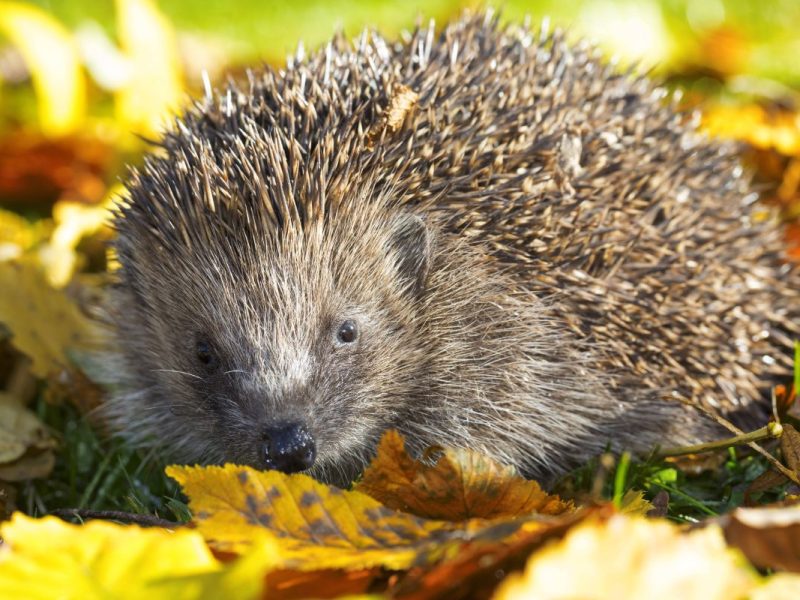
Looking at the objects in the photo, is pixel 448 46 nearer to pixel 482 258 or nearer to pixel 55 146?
pixel 482 258

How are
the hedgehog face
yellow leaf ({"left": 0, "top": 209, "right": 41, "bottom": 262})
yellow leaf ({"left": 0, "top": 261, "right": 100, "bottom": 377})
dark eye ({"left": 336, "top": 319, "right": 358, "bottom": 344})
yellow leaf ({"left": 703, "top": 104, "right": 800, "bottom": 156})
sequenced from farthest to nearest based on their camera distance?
yellow leaf ({"left": 703, "top": 104, "right": 800, "bottom": 156})
yellow leaf ({"left": 0, "top": 209, "right": 41, "bottom": 262})
yellow leaf ({"left": 0, "top": 261, "right": 100, "bottom": 377})
dark eye ({"left": 336, "top": 319, "right": 358, "bottom": 344})
the hedgehog face

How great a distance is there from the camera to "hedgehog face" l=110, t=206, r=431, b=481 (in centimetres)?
190

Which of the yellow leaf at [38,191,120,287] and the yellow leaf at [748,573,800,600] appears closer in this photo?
the yellow leaf at [748,573,800,600]

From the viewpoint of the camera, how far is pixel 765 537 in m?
1.32

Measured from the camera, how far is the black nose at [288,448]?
5.95 feet

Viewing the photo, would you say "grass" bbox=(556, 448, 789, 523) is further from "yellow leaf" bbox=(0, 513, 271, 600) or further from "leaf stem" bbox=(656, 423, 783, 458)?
"yellow leaf" bbox=(0, 513, 271, 600)

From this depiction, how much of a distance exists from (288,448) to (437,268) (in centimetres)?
50

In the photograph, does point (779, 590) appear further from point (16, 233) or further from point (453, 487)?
point (16, 233)

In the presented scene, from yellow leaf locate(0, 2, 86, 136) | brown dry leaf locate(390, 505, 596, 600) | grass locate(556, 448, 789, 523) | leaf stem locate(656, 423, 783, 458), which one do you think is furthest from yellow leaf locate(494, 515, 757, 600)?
yellow leaf locate(0, 2, 86, 136)

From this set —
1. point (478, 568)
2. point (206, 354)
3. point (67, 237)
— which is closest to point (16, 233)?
point (67, 237)

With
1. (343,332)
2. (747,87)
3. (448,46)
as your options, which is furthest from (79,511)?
(747,87)

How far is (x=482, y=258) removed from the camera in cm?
208

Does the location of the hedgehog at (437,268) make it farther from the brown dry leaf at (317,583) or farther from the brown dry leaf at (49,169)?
the brown dry leaf at (49,169)

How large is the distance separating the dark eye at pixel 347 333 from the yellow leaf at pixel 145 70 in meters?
2.28
